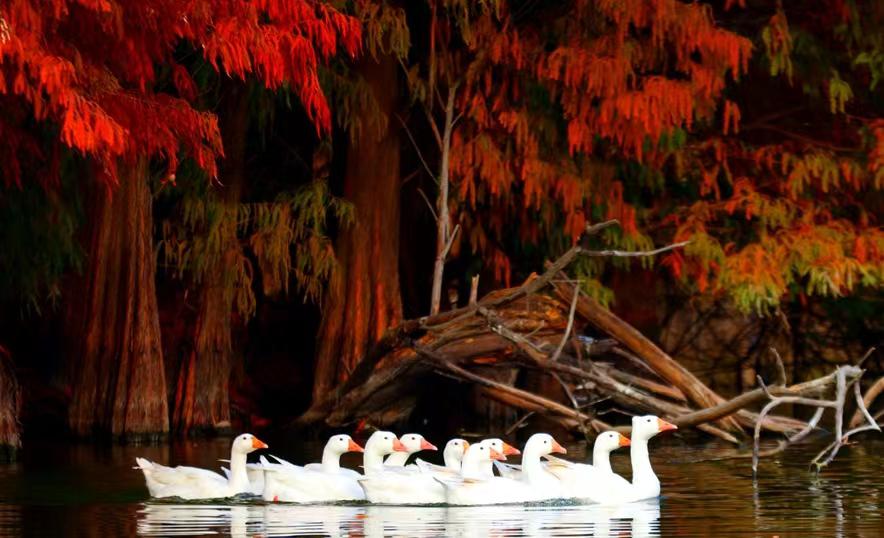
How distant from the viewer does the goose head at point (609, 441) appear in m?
16.3

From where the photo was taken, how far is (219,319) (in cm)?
2411

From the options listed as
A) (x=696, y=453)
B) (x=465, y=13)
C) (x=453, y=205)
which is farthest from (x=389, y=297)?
(x=696, y=453)

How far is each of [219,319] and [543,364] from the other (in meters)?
4.59

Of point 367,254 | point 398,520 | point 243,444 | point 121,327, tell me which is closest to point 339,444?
point 243,444

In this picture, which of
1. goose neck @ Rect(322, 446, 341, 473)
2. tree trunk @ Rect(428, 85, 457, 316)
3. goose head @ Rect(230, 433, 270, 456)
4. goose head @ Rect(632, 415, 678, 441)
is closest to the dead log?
tree trunk @ Rect(428, 85, 457, 316)

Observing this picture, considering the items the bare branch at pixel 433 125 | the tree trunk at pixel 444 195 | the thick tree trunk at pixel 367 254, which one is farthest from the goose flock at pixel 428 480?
the bare branch at pixel 433 125

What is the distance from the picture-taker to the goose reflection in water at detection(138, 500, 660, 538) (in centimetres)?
1317

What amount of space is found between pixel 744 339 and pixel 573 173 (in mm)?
4927

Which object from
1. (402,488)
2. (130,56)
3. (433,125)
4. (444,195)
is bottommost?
(402,488)

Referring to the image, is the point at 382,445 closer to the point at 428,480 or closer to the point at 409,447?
the point at 409,447

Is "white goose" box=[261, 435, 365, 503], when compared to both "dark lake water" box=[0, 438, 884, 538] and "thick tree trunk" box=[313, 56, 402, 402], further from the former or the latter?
"thick tree trunk" box=[313, 56, 402, 402]

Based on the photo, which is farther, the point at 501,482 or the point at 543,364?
the point at 543,364

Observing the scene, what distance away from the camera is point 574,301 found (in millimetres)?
20844

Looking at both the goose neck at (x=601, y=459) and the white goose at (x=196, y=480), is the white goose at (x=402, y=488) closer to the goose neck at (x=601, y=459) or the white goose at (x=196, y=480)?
the white goose at (x=196, y=480)
